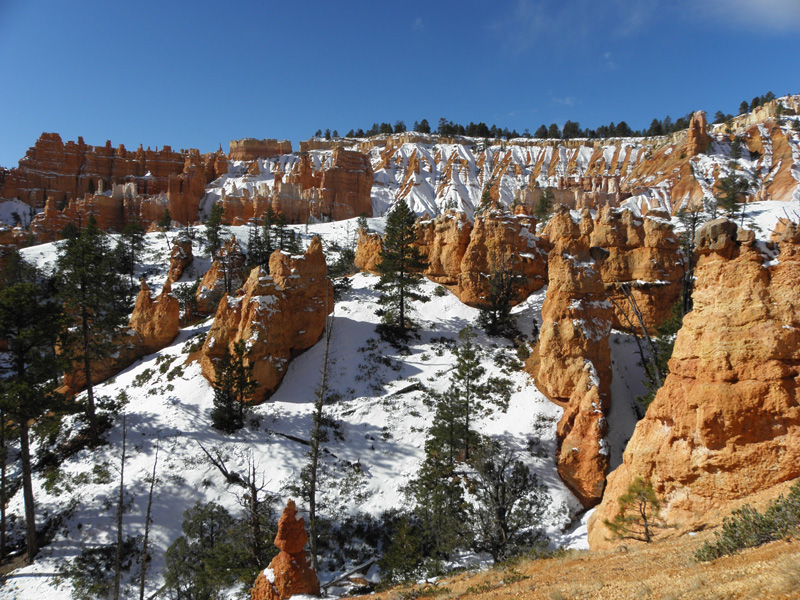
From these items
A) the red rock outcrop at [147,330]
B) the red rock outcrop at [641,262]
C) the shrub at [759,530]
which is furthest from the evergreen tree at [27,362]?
the red rock outcrop at [641,262]

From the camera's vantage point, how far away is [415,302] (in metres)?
34.7

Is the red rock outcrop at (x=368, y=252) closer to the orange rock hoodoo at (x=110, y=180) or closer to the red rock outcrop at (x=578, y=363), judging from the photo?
the red rock outcrop at (x=578, y=363)

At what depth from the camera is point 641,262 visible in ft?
97.7

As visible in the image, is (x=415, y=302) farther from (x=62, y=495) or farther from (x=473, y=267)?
(x=62, y=495)

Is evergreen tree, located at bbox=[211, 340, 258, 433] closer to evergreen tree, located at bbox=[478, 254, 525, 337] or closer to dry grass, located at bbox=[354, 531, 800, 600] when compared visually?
dry grass, located at bbox=[354, 531, 800, 600]

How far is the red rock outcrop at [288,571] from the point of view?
459 inches

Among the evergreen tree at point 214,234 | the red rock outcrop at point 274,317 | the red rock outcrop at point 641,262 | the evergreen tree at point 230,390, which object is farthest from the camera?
the evergreen tree at point 214,234

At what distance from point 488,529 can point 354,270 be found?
111ft

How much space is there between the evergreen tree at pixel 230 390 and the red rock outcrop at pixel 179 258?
27635 mm

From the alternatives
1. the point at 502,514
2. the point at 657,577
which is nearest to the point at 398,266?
the point at 502,514

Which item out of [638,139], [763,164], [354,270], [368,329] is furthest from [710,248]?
[638,139]

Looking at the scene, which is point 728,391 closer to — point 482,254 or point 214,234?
point 482,254

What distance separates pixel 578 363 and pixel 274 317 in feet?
62.9

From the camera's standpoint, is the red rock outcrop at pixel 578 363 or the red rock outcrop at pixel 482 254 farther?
the red rock outcrop at pixel 482 254
